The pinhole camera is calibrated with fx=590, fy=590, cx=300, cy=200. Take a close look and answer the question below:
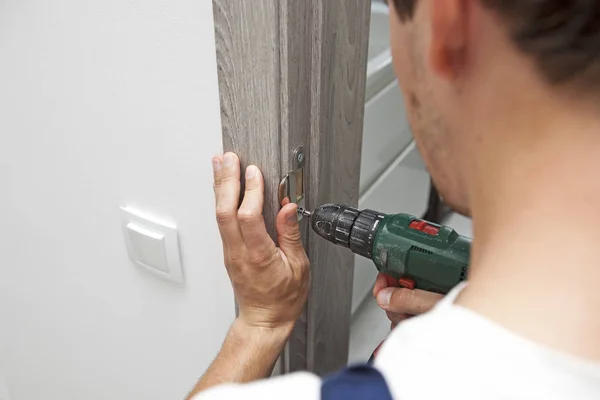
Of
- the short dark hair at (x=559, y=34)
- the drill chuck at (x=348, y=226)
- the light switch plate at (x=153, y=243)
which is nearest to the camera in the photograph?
the short dark hair at (x=559, y=34)

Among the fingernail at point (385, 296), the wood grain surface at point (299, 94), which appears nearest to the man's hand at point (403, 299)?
the fingernail at point (385, 296)

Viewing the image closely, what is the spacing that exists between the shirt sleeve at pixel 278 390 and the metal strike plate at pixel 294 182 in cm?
28

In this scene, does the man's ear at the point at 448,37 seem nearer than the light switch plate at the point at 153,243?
Yes

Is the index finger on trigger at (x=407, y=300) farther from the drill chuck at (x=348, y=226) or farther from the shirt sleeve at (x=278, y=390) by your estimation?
the shirt sleeve at (x=278, y=390)

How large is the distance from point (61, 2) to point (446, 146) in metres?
0.51

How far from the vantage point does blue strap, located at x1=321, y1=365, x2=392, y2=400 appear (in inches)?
13.7

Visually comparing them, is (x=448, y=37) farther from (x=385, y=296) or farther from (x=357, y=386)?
(x=385, y=296)

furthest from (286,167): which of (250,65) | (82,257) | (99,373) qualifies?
(99,373)

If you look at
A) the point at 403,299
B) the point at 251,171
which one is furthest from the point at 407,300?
the point at 251,171

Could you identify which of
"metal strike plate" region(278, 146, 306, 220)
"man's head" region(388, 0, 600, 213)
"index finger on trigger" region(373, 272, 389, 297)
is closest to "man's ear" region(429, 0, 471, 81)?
"man's head" region(388, 0, 600, 213)

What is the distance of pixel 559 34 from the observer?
313 mm

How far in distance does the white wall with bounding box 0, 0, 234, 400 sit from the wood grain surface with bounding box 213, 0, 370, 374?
5 cm

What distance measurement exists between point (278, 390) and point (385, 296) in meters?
0.35

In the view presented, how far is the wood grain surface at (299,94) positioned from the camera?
1.86ft
